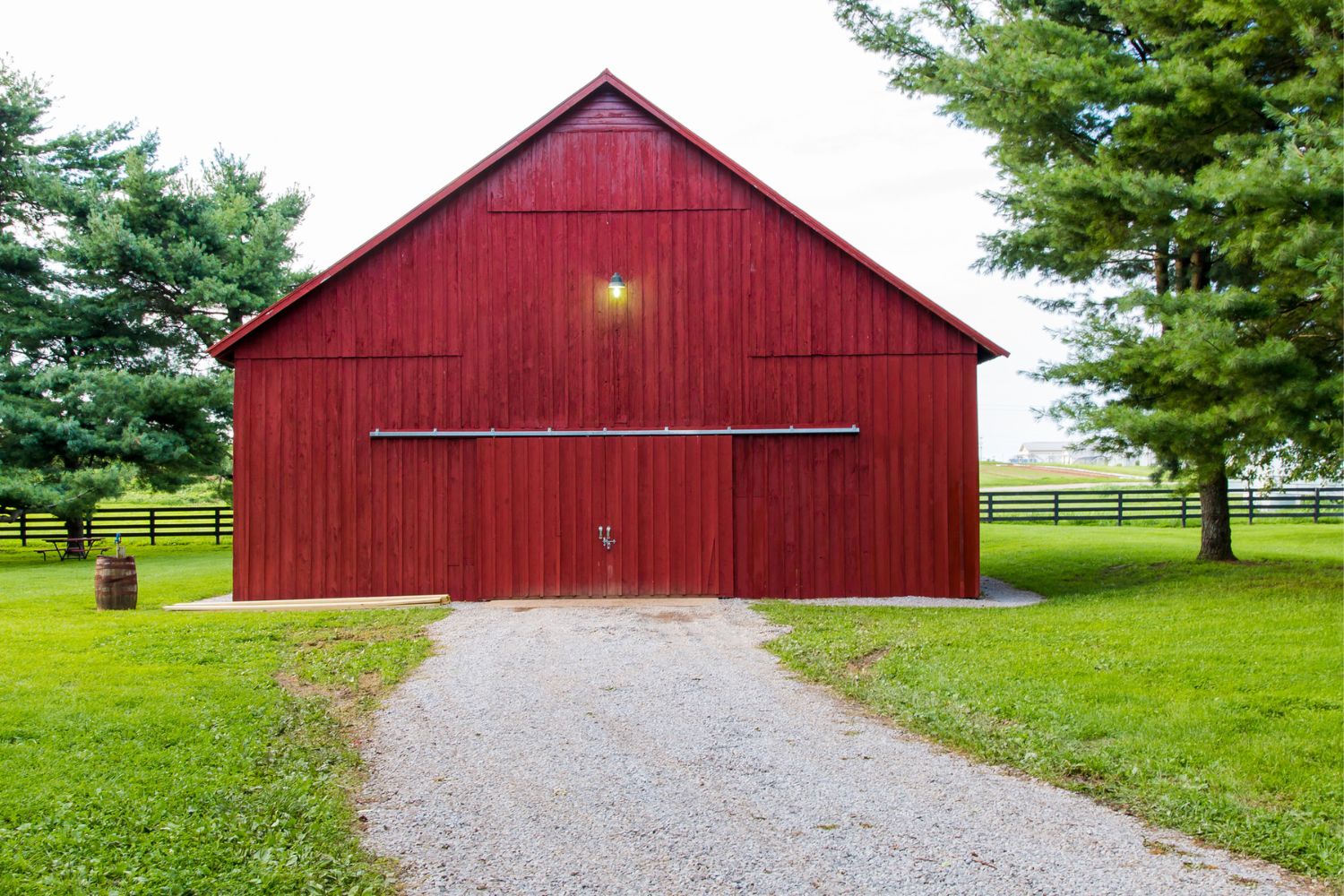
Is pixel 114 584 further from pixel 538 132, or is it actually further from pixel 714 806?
pixel 714 806

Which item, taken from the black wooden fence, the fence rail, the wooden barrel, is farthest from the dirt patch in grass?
the black wooden fence

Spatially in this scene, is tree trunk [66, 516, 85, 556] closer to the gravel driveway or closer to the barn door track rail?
the barn door track rail

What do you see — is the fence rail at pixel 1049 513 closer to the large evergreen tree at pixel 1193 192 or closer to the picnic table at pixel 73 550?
the picnic table at pixel 73 550

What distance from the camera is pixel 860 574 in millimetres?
12883

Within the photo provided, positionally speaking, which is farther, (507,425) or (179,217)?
(179,217)

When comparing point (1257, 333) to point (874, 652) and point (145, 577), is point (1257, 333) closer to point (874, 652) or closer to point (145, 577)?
point (874, 652)

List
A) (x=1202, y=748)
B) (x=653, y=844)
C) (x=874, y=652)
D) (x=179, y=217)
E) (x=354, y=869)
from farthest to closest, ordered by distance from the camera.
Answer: (x=179, y=217)
(x=874, y=652)
(x=1202, y=748)
(x=653, y=844)
(x=354, y=869)

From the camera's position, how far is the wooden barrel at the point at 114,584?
12.1 m

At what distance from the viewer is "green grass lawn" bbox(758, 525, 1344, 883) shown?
4.97 metres

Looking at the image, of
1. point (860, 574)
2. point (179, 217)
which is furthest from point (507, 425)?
point (179, 217)

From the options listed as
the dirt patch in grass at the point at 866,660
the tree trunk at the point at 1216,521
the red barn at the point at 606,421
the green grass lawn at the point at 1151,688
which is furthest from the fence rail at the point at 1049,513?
the dirt patch in grass at the point at 866,660

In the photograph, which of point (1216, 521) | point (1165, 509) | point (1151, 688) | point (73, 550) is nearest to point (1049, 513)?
point (1165, 509)

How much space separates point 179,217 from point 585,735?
72.7ft

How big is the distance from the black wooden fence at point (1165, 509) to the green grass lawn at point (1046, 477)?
768 cm
